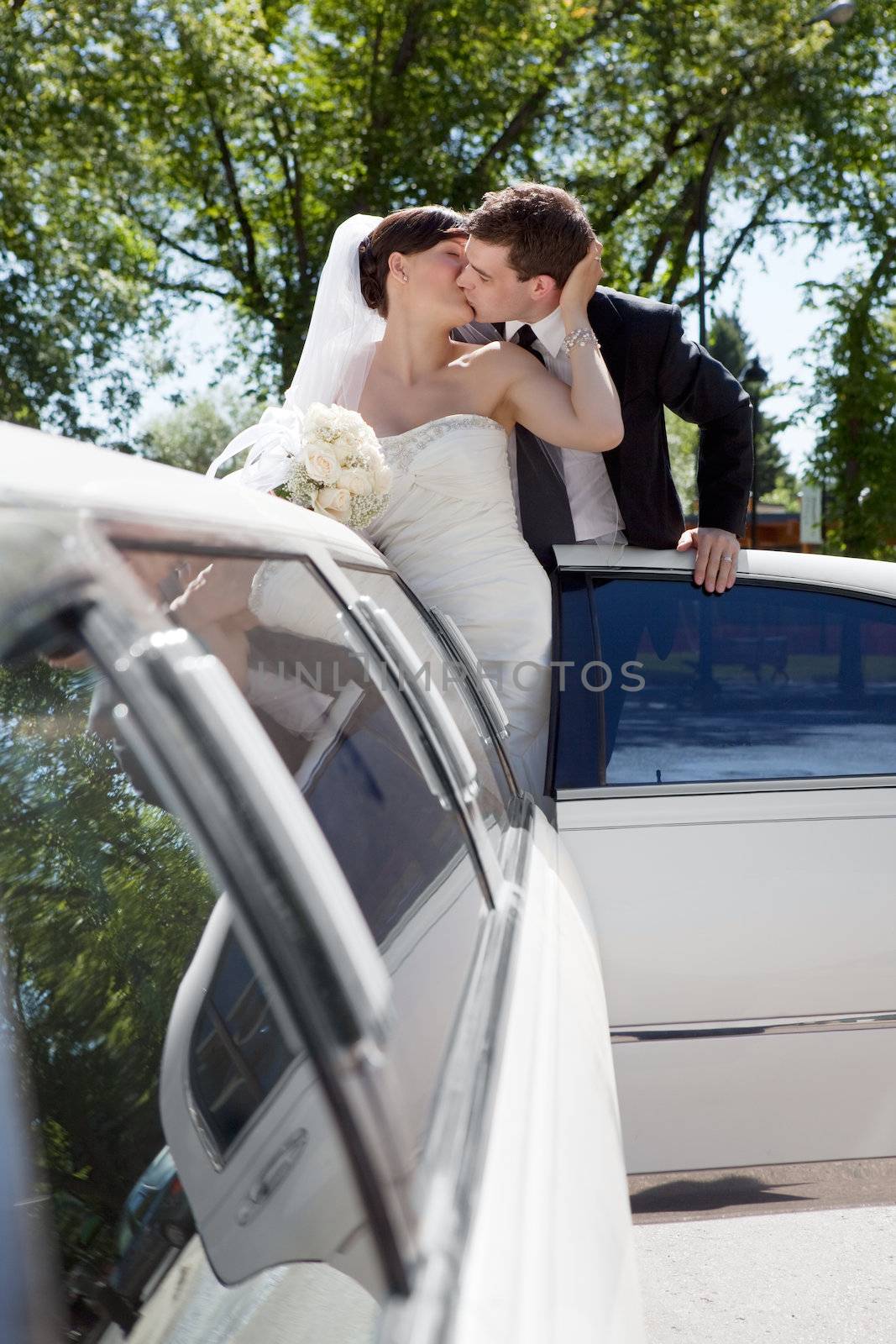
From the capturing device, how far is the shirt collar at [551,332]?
3.14 metres

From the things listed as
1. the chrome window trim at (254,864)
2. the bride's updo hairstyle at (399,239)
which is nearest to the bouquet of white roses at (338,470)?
the bride's updo hairstyle at (399,239)

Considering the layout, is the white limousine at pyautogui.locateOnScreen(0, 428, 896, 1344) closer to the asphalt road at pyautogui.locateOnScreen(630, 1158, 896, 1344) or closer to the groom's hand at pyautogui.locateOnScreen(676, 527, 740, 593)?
the asphalt road at pyautogui.locateOnScreen(630, 1158, 896, 1344)

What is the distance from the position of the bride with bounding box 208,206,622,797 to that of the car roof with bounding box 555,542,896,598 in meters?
0.17

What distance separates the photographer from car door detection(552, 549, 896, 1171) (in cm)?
232

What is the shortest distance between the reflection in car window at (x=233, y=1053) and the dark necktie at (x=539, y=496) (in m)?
2.28

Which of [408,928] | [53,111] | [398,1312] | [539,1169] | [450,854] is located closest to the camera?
[398,1312]

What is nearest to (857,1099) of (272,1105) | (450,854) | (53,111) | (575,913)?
(575,913)

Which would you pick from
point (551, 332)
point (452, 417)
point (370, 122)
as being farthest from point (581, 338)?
point (370, 122)

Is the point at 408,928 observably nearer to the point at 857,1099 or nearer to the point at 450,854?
the point at 450,854

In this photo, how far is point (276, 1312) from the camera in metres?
0.76

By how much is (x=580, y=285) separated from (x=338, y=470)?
35.5 inches

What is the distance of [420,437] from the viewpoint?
3.00 metres

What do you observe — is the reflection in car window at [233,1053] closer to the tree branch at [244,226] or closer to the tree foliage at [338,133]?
the tree foliage at [338,133]

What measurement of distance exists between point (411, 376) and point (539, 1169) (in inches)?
102
